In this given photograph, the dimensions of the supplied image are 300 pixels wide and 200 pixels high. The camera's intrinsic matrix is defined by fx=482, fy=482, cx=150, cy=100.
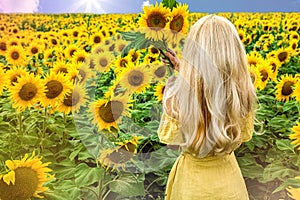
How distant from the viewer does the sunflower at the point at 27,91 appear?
7.66ft

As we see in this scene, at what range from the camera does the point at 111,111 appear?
222 cm

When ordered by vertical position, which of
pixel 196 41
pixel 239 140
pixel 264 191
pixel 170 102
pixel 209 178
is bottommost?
pixel 264 191

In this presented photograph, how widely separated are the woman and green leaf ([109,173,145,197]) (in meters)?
0.31

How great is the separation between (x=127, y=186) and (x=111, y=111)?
0.36 metres

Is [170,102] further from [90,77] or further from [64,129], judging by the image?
[90,77]

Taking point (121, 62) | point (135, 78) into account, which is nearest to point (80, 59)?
point (121, 62)

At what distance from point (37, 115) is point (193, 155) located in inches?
40.4

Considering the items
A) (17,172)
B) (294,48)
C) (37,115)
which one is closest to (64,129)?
(37,115)

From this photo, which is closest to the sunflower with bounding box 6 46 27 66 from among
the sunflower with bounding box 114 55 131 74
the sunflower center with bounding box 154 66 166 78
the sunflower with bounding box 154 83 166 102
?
the sunflower with bounding box 114 55 131 74

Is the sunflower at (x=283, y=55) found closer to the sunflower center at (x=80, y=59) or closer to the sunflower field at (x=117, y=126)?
the sunflower field at (x=117, y=126)

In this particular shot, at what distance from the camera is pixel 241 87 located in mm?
1738

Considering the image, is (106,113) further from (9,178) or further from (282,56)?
(282,56)

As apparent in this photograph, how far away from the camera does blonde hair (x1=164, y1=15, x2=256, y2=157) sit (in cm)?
167

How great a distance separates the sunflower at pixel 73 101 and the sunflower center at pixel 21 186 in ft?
3.09
